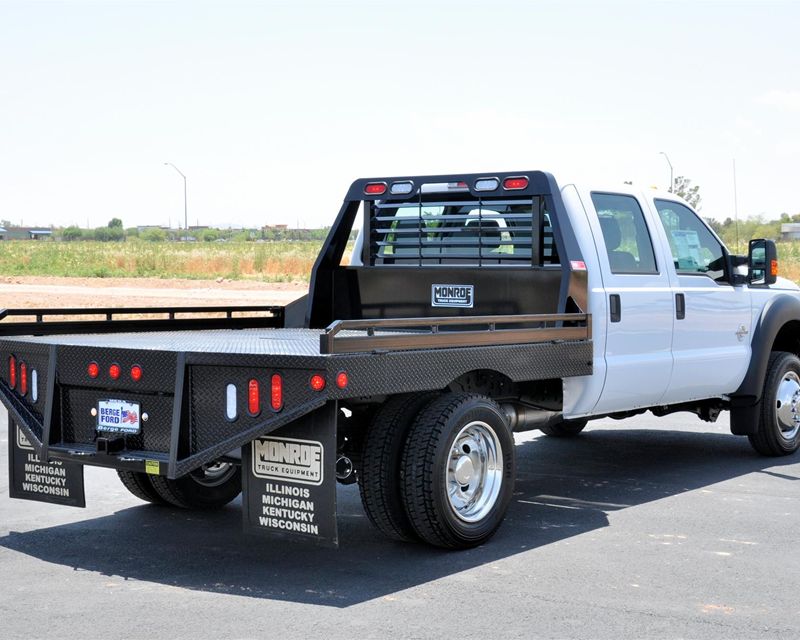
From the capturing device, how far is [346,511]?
752 centimetres

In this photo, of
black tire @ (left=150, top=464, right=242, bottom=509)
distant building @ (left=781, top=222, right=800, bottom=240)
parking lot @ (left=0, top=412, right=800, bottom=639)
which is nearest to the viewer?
parking lot @ (left=0, top=412, right=800, bottom=639)

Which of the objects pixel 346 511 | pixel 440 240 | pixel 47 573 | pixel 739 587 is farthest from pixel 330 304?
pixel 739 587

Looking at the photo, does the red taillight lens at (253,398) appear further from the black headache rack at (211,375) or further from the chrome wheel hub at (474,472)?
the chrome wheel hub at (474,472)

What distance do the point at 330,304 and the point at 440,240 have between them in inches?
37.9

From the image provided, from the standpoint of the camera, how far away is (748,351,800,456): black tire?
923 cm

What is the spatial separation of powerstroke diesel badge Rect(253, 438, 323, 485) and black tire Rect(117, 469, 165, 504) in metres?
1.68

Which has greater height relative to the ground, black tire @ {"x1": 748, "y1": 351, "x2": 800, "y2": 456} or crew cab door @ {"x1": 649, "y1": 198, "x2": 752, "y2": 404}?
crew cab door @ {"x1": 649, "y1": 198, "x2": 752, "y2": 404}

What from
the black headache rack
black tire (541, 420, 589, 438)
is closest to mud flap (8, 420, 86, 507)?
the black headache rack

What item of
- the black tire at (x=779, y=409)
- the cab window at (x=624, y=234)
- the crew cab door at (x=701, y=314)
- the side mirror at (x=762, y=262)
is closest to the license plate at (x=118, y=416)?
the cab window at (x=624, y=234)

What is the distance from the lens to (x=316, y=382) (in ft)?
18.0

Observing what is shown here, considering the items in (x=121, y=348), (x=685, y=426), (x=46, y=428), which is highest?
(x=121, y=348)

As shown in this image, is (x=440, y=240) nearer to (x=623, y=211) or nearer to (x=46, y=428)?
(x=623, y=211)

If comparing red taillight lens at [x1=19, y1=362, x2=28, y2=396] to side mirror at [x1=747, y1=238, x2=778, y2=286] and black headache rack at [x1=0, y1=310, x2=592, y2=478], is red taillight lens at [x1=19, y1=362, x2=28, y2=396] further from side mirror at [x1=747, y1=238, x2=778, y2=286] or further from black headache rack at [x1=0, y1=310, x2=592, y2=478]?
side mirror at [x1=747, y1=238, x2=778, y2=286]

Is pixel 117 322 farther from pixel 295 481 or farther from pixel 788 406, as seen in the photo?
pixel 788 406
